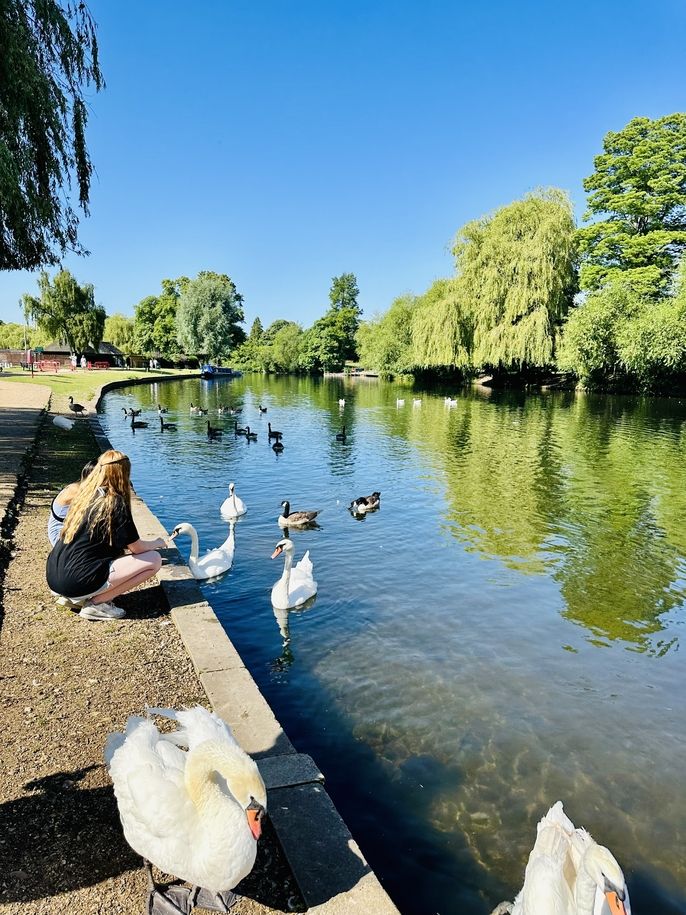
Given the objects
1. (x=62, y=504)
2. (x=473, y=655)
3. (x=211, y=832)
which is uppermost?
(x=62, y=504)

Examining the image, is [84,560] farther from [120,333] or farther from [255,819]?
[120,333]

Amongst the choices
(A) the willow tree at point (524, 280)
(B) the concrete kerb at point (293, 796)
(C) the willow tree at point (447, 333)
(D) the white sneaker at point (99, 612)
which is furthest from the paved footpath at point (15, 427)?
(A) the willow tree at point (524, 280)

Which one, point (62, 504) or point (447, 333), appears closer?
point (62, 504)

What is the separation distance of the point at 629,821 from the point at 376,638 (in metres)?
3.18

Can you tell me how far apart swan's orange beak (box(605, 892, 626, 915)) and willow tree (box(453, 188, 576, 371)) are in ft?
132

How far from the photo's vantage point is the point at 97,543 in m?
5.50

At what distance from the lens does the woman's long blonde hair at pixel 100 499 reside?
5402 millimetres

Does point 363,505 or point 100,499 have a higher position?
point 100,499

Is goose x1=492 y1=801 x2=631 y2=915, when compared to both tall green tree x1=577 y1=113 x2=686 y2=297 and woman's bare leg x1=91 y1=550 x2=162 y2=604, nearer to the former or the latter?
woman's bare leg x1=91 y1=550 x2=162 y2=604

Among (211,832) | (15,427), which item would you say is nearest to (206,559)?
(211,832)

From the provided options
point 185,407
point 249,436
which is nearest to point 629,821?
point 249,436

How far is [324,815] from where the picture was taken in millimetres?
3377

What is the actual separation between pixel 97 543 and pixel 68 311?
204 ft

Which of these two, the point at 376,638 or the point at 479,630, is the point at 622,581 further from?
the point at 376,638
